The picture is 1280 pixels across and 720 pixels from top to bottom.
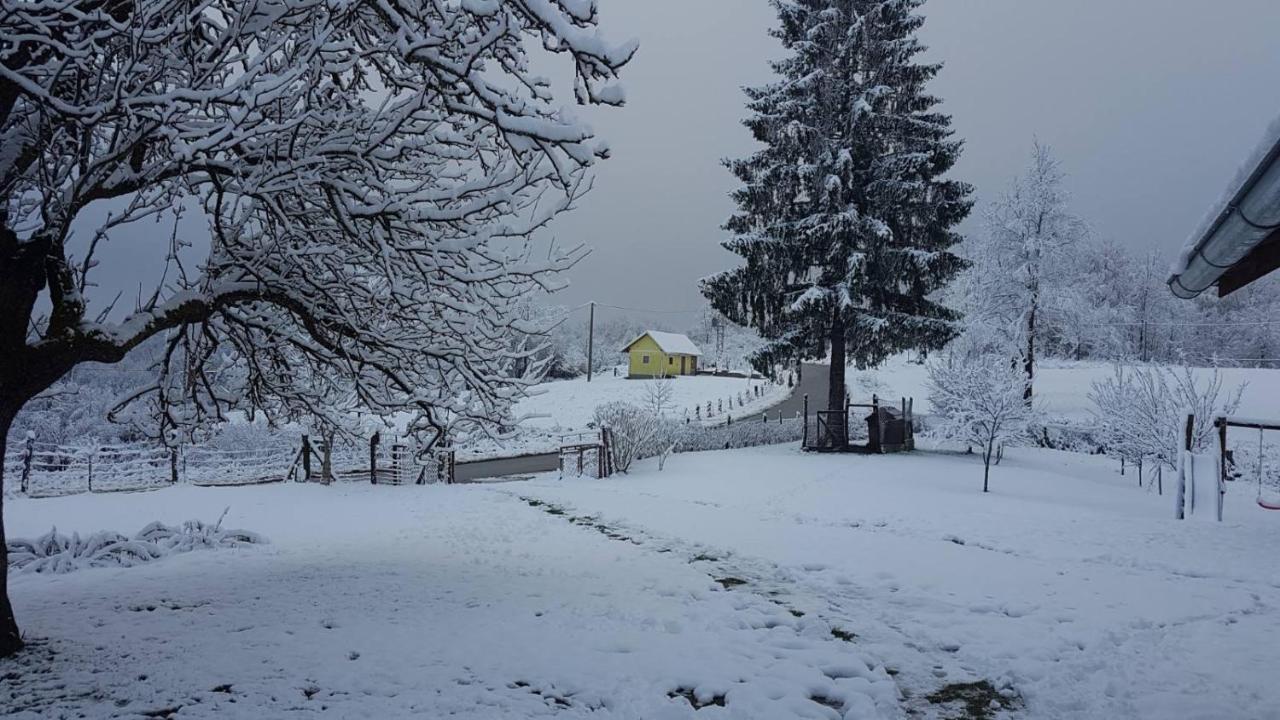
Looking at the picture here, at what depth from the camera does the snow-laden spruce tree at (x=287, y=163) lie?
11.2ft

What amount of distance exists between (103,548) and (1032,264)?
30.3 meters

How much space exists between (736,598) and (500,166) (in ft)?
13.9

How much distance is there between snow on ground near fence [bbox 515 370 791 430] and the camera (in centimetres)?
3419

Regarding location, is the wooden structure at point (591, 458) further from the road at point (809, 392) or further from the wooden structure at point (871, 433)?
the road at point (809, 392)

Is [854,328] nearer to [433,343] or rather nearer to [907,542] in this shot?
[907,542]

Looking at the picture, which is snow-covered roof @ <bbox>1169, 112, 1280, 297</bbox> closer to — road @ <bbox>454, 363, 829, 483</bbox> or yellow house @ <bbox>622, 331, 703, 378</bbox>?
road @ <bbox>454, 363, 829, 483</bbox>

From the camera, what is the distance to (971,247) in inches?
1156

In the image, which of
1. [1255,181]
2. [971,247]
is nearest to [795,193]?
[971,247]

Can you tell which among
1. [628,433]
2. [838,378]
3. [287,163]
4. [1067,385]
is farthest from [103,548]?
[1067,385]

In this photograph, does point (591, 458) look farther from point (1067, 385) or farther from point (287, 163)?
point (1067, 385)

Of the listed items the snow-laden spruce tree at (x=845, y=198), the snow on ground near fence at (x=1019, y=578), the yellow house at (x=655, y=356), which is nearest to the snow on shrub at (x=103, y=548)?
the snow on ground near fence at (x=1019, y=578)

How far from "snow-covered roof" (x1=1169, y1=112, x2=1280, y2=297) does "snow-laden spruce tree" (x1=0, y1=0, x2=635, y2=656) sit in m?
3.11

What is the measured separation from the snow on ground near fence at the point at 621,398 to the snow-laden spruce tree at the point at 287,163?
24728 mm

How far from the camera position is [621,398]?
3881 cm
